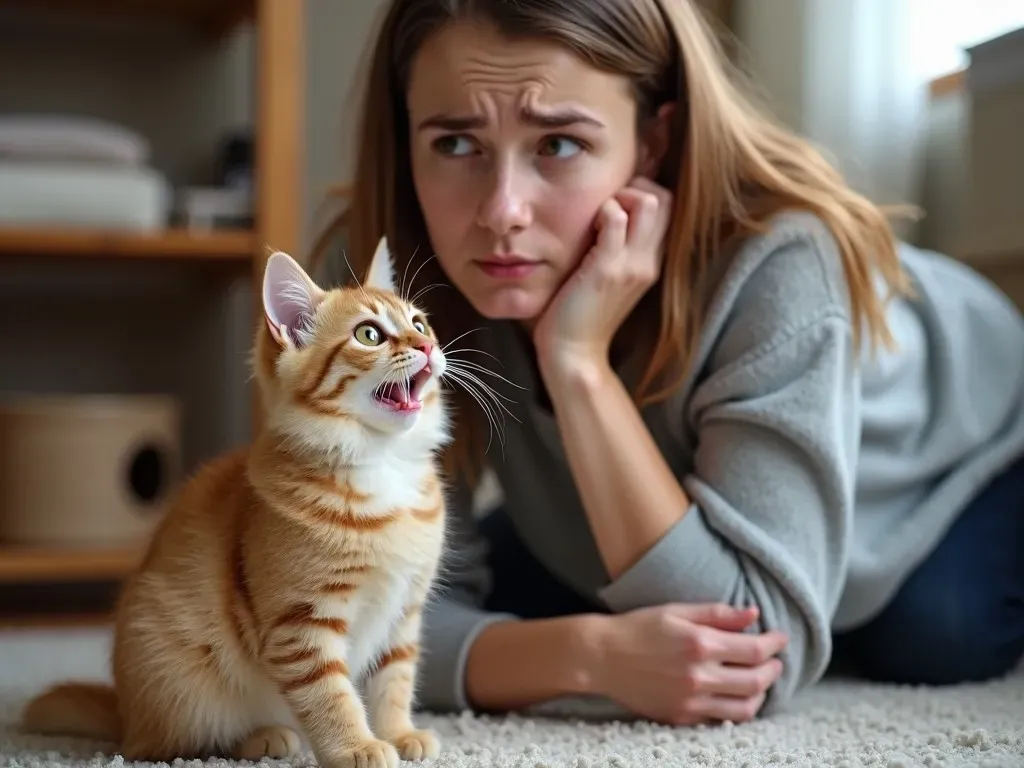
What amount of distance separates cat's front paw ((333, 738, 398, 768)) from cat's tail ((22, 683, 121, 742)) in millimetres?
296

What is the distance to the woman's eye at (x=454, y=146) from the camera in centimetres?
106

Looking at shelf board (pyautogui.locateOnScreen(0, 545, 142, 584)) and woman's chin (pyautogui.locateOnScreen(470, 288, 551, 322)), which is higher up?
woman's chin (pyautogui.locateOnScreen(470, 288, 551, 322))

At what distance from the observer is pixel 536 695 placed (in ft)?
3.38

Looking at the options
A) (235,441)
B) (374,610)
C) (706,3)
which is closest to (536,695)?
(374,610)

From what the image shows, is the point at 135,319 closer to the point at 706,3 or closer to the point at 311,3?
the point at 311,3

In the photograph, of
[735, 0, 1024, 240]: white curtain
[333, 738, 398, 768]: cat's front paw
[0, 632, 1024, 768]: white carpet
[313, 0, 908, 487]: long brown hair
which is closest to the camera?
[333, 738, 398, 768]: cat's front paw

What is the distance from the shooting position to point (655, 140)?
1.16m

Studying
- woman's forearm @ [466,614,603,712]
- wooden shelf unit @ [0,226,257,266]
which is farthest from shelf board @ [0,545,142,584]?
woman's forearm @ [466,614,603,712]

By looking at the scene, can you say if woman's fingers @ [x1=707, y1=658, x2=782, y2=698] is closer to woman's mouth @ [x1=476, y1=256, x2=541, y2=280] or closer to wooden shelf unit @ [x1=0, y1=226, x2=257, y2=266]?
woman's mouth @ [x1=476, y1=256, x2=541, y2=280]

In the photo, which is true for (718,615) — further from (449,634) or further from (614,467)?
(449,634)

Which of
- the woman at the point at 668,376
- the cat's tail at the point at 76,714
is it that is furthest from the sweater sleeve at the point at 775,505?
the cat's tail at the point at 76,714

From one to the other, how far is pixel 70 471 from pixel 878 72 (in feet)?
5.09

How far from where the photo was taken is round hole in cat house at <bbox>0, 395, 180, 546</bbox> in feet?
6.01

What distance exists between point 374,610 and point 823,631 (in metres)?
0.45
